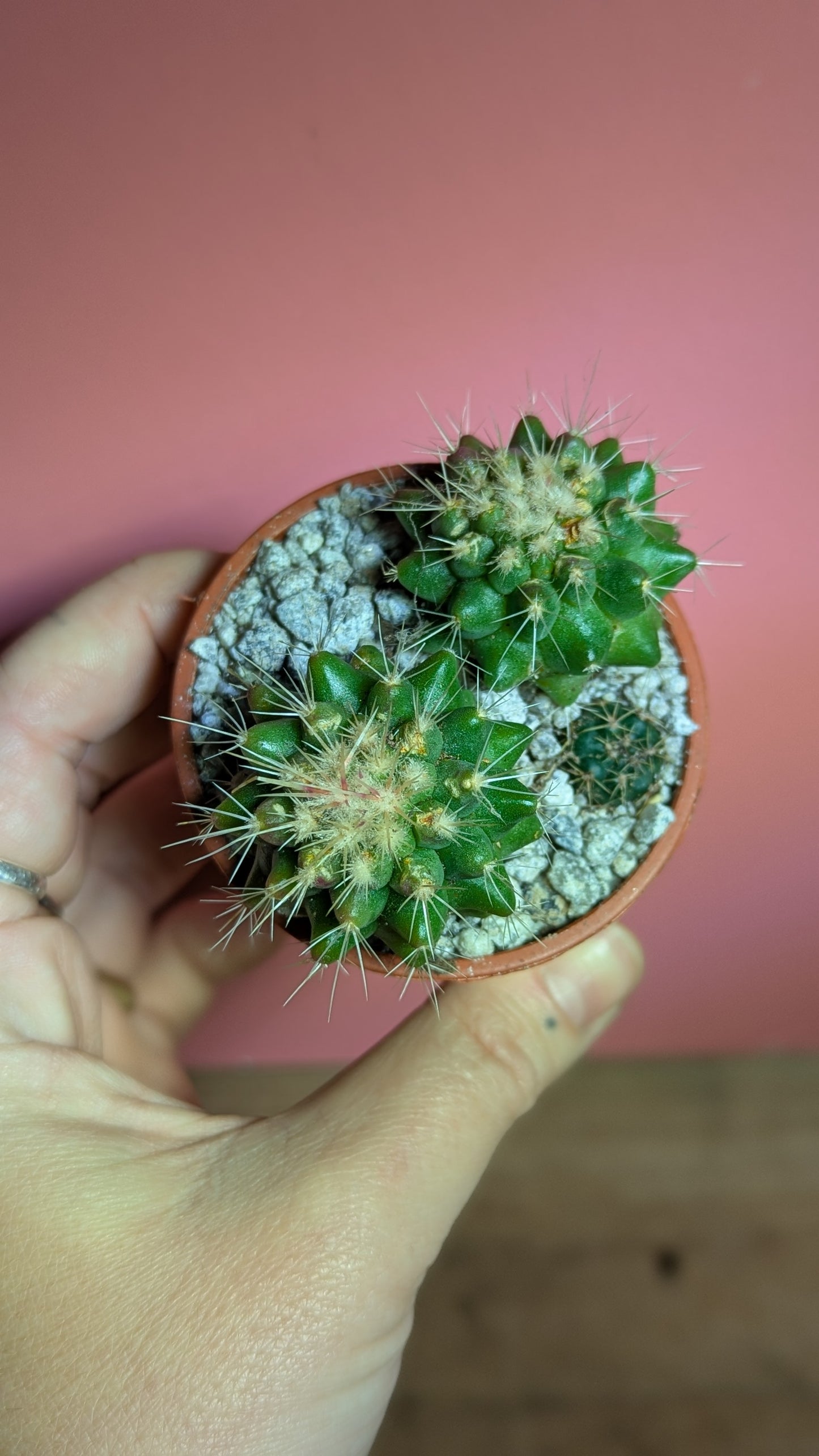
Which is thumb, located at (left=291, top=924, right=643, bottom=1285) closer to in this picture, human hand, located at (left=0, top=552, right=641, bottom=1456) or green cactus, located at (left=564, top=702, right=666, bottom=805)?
human hand, located at (left=0, top=552, right=641, bottom=1456)

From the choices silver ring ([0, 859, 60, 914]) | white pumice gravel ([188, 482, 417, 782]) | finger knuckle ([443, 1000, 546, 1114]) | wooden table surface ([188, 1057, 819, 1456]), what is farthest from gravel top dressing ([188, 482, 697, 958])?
wooden table surface ([188, 1057, 819, 1456])

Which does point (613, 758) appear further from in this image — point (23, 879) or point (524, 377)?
point (23, 879)

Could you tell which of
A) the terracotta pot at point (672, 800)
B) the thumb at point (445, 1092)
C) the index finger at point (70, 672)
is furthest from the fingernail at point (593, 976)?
the index finger at point (70, 672)

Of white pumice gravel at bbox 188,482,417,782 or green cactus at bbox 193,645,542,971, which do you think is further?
white pumice gravel at bbox 188,482,417,782

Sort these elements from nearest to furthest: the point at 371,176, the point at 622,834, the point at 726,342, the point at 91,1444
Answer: the point at 91,1444, the point at 622,834, the point at 371,176, the point at 726,342

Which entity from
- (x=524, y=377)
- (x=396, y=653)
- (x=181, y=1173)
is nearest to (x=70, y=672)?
(x=396, y=653)

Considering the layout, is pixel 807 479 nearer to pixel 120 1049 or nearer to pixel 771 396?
pixel 771 396

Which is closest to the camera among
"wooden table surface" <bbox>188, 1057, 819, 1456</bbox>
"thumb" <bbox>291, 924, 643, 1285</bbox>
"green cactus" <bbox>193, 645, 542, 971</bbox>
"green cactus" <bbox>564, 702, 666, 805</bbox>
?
"green cactus" <bbox>193, 645, 542, 971</bbox>

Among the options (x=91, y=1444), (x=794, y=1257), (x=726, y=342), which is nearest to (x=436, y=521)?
(x=726, y=342)
